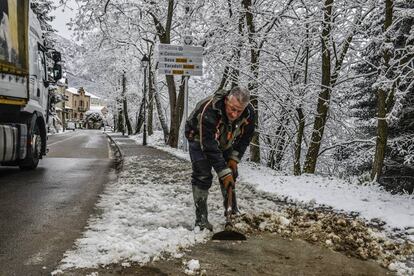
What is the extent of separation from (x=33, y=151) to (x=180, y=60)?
274 inches

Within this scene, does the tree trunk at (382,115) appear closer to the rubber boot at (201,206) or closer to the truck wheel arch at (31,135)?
the rubber boot at (201,206)

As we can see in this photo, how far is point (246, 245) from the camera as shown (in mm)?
4691

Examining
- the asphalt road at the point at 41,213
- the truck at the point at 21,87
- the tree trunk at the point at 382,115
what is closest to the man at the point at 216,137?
the asphalt road at the point at 41,213

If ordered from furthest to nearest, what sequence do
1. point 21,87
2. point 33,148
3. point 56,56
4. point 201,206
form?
point 56,56
point 33,148
point 21,87
point 201,206

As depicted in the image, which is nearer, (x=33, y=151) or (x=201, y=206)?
(x=201, y=206)

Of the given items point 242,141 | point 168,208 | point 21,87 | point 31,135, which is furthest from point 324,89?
point 31,135

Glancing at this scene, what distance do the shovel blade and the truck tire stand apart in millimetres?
6711

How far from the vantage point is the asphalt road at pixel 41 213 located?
4.07 meters

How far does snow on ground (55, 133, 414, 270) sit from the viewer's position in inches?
169

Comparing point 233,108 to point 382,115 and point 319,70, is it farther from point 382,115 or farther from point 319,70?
point 319,70

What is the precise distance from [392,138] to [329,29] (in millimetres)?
4331

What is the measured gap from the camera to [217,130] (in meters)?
5.06

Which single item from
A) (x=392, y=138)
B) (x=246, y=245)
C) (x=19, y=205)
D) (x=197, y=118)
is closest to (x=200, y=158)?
(x=197, y=118)

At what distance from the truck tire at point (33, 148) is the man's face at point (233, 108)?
6580mm
